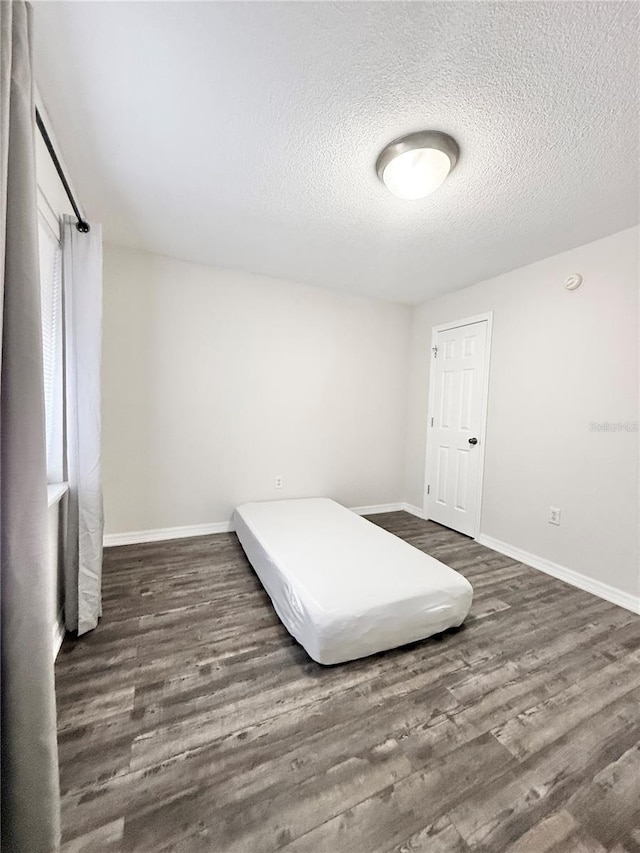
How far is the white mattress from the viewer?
149 centimetres

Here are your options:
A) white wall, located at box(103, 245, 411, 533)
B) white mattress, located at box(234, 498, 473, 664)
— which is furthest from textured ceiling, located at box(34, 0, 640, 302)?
white mattress, located at box(234, 498, 473, 664)

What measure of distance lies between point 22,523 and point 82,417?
102cm

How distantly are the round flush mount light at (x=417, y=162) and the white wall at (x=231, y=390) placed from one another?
5.65ft

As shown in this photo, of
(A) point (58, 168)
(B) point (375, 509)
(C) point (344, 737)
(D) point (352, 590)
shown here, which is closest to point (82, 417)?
(A) point (58, 168)

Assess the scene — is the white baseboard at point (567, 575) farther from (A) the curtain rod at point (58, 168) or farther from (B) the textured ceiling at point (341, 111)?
(A) the curtain rod at point (58, 168)

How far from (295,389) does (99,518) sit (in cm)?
201

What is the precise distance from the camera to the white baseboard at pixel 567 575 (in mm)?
2084

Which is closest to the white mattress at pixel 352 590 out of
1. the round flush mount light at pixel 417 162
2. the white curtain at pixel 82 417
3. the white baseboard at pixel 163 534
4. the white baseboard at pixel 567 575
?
the white baseboard at pixel 163 534

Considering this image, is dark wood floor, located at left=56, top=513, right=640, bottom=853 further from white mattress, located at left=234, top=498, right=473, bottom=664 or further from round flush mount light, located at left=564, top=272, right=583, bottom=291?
round flush mount light, located at left=564, top=272, right=583, bottom=291

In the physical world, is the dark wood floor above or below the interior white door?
below

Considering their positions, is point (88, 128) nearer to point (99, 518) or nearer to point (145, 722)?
point (99, 518)

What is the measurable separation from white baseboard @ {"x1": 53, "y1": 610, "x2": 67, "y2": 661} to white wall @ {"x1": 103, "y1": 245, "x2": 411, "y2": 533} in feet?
3.78

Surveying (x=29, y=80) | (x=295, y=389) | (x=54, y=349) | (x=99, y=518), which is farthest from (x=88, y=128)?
(x=295, y=389)

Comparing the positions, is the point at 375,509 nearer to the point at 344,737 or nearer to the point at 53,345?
the point at 344,737
